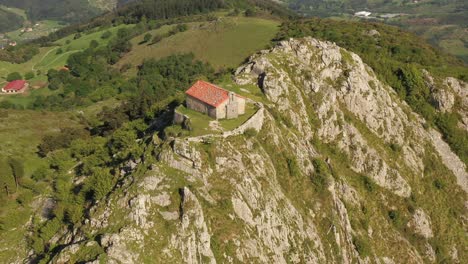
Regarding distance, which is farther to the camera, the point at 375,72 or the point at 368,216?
the point at 375,72

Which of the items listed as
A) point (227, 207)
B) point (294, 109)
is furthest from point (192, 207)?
point (294, 109)

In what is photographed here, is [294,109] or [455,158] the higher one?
[294,109]

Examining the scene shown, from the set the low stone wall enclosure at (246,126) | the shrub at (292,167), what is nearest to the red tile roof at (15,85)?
the low stone wall enclosure at (246,126)

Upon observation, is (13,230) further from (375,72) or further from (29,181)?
(375,72)

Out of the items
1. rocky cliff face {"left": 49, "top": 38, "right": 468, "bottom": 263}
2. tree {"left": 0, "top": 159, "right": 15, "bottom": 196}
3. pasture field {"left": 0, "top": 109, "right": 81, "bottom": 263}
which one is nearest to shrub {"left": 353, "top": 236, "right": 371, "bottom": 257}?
rocky cliff face {"left": 49, "top": 38, "right": 468, "bottom": 263}

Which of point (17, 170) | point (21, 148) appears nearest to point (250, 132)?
point (17, 170)

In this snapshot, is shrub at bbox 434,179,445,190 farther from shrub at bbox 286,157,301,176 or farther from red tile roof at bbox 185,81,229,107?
red tile roof at bbox 185,81,229,107

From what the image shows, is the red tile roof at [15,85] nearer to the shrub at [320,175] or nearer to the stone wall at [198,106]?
the stone wall at [198,106]
